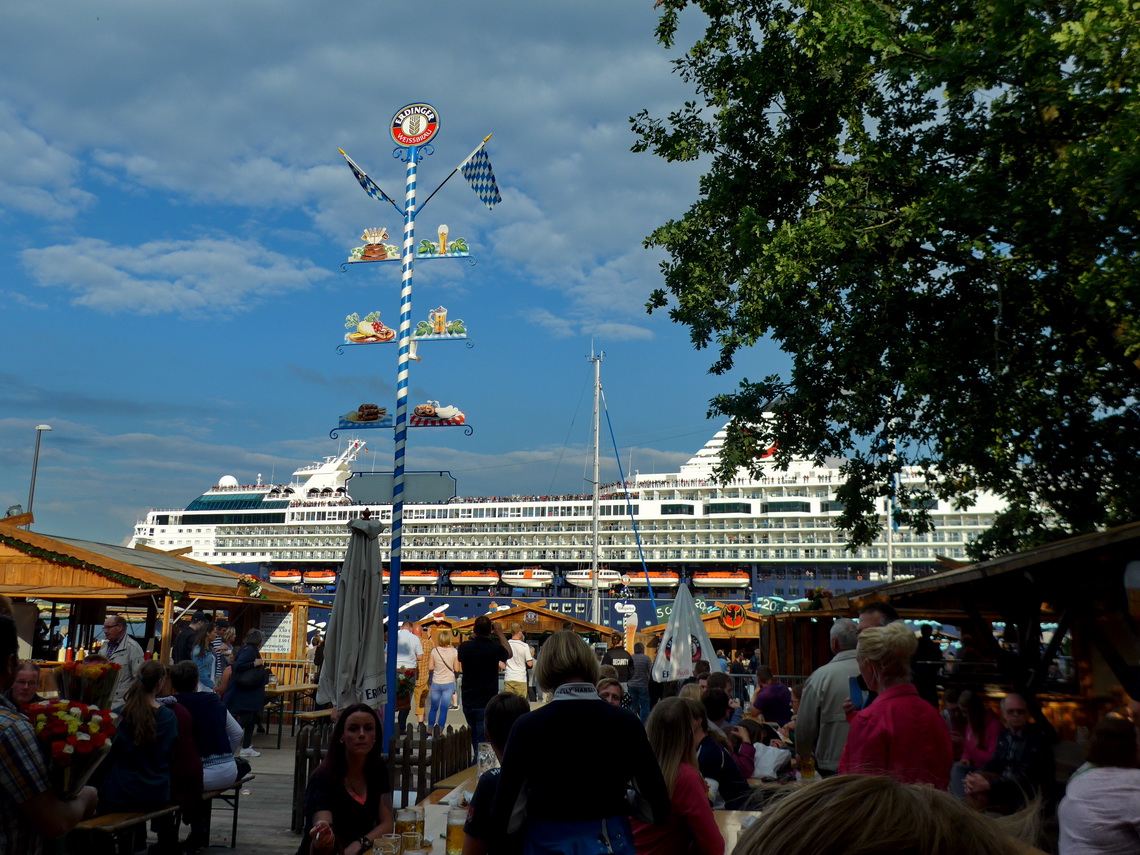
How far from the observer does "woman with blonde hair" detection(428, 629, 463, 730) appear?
997 centimetres

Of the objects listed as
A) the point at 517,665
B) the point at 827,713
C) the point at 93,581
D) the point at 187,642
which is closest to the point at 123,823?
the point at 827,713

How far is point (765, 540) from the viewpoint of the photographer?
2761 inches

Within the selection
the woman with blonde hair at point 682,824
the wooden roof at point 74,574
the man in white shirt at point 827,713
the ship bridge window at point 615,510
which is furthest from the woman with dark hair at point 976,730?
the ship bridge window at point 615,510

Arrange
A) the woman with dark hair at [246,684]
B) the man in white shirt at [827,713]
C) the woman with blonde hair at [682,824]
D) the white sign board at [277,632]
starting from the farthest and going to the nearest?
the white sign board at [277,632]
the woman with dark hair at [246,684]
the man in white shirt at [827,713]
the woman with blonde hair at [682,824]

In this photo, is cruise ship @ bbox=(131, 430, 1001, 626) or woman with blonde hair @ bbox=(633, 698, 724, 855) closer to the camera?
woman with blonde hair @ bbox=(633, 698, 724, 855)

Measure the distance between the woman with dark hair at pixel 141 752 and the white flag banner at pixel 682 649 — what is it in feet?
19.3

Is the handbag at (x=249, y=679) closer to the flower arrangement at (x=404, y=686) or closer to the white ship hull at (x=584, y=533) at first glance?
the flower arrangement at (x=404, y=686)

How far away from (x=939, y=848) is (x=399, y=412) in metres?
8.69

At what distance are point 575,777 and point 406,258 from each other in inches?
312

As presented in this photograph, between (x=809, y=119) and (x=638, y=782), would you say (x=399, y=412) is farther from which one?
(x=638, y=782)

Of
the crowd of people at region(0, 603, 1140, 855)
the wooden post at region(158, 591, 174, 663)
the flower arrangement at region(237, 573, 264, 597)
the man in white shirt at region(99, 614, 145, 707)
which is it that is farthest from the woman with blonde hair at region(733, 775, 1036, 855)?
the flower arrangement at region(237, 573, 264, 597)

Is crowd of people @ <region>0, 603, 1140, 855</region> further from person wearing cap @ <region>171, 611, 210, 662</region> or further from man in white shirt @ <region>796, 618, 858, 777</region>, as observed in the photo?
person wearing cap @ <region>171, 611, 210, 662</region>

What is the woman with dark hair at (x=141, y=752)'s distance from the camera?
15.6 feet

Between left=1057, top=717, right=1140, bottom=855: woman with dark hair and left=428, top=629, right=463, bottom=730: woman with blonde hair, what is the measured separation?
745 cm
